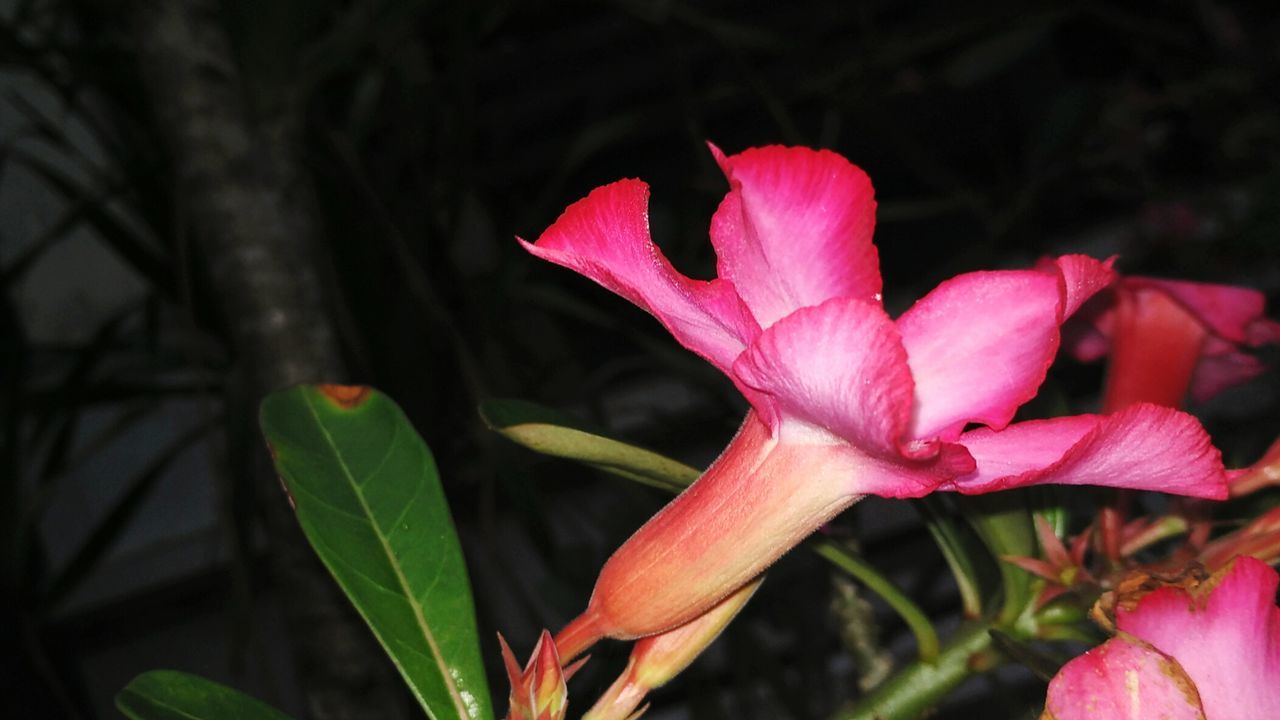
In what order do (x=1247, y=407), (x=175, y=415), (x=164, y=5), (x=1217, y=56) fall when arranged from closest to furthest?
(x=164, y=5)
(x=1217, y=56)
(x=1247, y=407)
(x=175, y=415)

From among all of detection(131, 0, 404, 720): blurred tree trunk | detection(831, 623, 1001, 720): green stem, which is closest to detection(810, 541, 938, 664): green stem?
detection(831, 623, 1001, 720): green stem

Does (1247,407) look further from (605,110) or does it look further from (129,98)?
(129,98)

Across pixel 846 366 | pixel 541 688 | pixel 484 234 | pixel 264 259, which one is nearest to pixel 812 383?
pixel 846 366

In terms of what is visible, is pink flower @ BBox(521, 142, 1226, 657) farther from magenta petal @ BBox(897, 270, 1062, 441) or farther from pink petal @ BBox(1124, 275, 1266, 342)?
pink petal @ BBox(1124, 275, 1266, 342)

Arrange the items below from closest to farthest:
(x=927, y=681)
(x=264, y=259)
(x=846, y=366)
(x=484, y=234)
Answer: (x=846, y=366) → (x=927, y=681) → (x=264, y=259) → (x=484, y=234)

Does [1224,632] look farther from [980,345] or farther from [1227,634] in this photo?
[980,345]

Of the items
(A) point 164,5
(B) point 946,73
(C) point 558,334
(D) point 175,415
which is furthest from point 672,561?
(D) point 175,415
